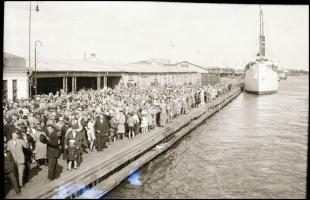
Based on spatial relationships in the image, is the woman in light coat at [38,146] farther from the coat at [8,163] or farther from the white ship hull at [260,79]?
the white ship hull at [260,79]

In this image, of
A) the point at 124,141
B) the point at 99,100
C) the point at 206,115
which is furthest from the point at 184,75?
the point at 124,141

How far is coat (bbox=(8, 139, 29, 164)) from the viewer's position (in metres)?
10.3

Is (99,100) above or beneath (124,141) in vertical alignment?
above

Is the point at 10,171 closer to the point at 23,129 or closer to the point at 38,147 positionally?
the point at 23,129

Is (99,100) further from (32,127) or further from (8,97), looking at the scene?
(32,127)

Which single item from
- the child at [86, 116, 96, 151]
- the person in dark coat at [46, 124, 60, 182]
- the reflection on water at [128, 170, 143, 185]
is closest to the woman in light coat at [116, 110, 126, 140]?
the child at [86, 116, 96, 151]

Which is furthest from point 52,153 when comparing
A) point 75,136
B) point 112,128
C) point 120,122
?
point 120,122

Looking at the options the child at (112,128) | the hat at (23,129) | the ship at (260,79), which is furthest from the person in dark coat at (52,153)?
the ship at (260,79)

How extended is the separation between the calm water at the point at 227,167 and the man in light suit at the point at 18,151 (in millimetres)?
3169

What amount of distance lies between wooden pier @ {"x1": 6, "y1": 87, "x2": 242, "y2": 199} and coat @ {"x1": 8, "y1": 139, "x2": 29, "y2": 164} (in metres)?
0.89

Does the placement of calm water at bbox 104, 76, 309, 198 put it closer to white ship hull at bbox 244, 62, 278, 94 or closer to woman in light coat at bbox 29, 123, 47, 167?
woman in light coat at bbox 29, 123, 47, 167

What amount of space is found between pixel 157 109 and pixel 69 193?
11.8 m

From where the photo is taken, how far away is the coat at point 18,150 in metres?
10.3

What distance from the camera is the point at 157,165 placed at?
54.6ft
